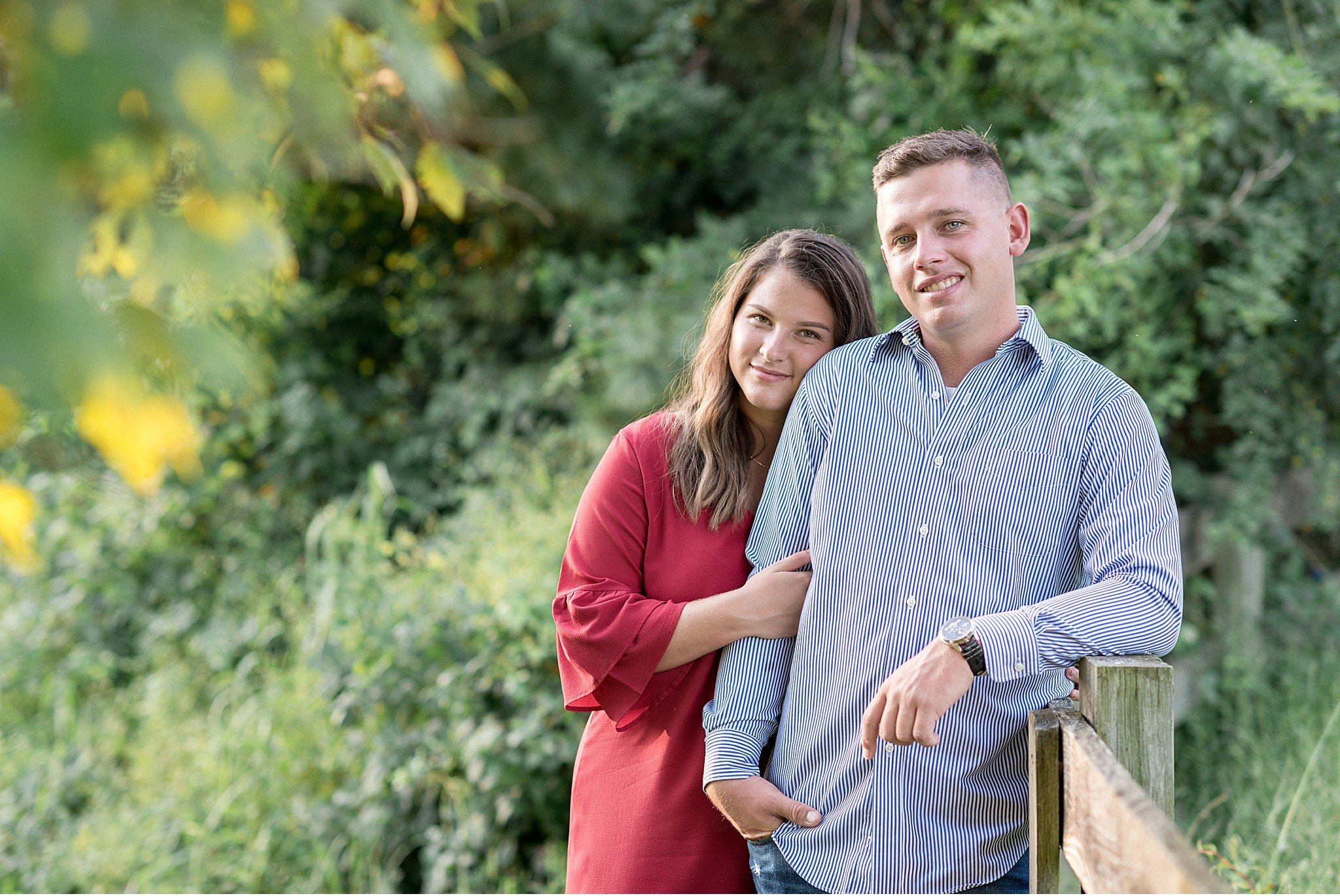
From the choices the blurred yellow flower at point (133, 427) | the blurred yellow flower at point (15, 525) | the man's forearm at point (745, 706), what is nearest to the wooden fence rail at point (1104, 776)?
the man's forearm at point (745, 706)

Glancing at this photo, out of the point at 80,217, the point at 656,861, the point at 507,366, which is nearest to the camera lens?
the point at 80,217

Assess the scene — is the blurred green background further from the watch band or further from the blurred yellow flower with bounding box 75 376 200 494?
the watch band

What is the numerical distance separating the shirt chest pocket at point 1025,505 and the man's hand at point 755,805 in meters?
0.52

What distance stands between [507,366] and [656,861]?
4357 millimetres

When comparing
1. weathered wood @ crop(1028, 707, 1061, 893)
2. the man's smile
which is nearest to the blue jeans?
weathered wood @ crop(1028, 707, 1061, 893)

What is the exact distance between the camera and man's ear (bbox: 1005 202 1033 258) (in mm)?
1822

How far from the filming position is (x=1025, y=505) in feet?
5.42

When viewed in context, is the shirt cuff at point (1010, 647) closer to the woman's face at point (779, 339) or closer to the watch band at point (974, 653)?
the watch band at point (974, 653)

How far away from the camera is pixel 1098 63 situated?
3902mm

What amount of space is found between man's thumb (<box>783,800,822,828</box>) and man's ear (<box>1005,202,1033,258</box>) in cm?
95

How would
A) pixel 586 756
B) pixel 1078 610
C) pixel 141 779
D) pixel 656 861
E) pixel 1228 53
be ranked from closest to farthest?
pixel 1078 610 < pixel 656 861 < pixel 586 756 < pixel 1228 53 < pixel 141 779

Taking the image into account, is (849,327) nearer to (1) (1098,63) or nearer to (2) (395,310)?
(1) (1098,63)

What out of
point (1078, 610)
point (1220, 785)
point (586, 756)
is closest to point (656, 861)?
point (586, 756)

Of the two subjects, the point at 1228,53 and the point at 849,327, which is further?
the point at 1228,53
